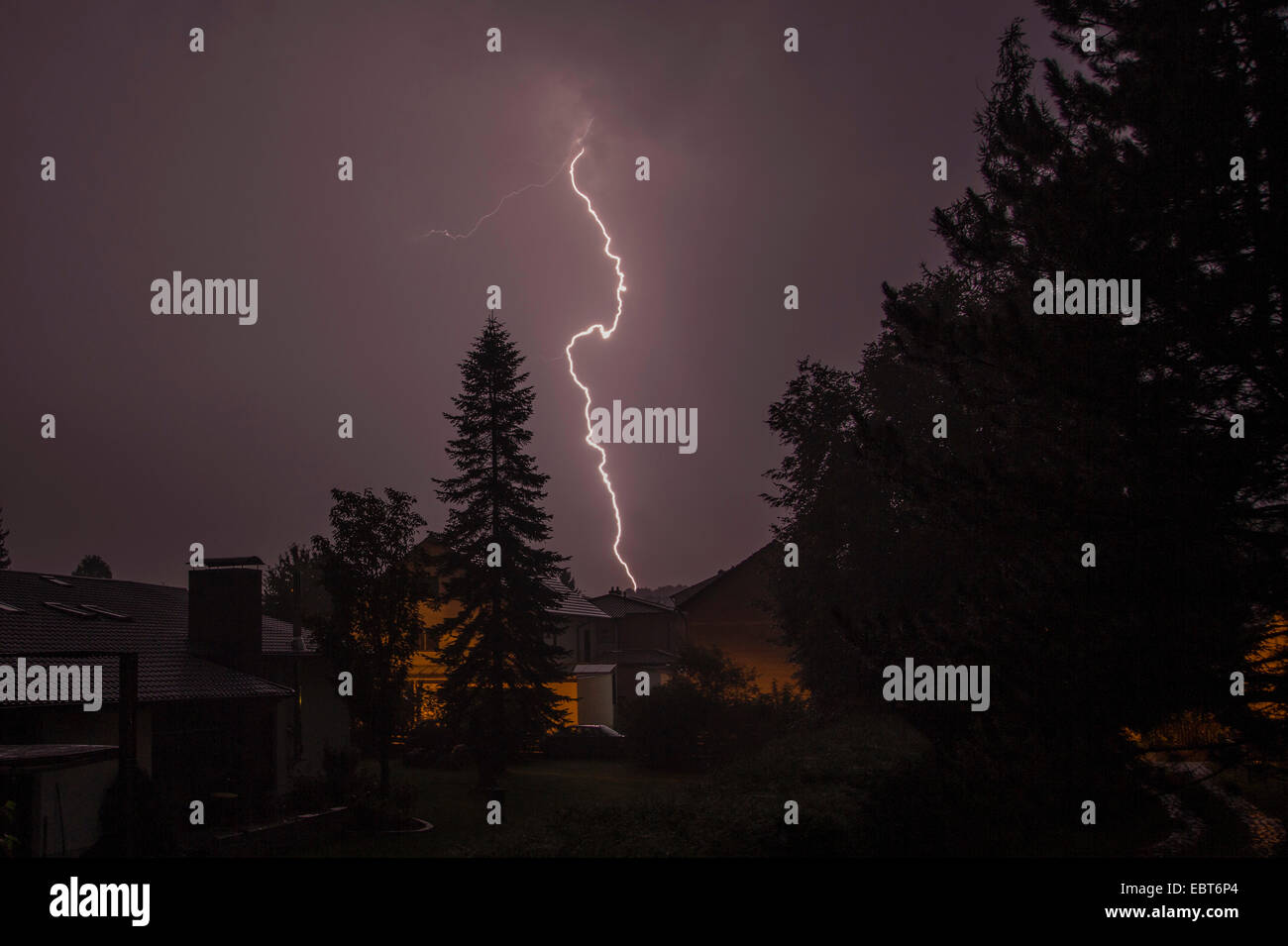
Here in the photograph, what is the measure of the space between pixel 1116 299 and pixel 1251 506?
3.19m

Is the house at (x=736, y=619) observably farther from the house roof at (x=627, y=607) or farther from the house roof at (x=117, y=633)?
the house roof at (x=117, y=633)

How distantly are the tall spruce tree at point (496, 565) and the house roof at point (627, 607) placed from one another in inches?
1192

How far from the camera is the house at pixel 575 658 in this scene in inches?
1711

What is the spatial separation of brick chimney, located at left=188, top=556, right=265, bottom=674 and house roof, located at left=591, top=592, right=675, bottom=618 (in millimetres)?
39551

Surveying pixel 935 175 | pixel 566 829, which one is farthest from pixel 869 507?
pixel 566 829

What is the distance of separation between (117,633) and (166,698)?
4.59m

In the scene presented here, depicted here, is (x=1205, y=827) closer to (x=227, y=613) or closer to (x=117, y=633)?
(x=227, y=613)

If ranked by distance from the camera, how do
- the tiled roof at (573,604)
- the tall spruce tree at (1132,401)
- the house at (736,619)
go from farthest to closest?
the house at (736,619)
the tiled roof at (573,604)
the tall spruce tree at (1132,401)

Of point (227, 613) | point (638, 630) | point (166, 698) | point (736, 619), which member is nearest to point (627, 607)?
point (638, 630)

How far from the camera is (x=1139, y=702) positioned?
438 inches

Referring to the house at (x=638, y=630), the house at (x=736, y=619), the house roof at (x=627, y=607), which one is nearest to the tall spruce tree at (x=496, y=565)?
the house at (x=736, y=619)

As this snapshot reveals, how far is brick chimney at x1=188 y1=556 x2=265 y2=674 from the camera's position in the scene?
24172mm

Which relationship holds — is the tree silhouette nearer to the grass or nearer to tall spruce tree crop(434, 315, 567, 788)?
the grass

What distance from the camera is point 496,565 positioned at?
3153 centimetres
